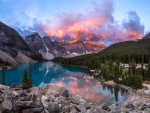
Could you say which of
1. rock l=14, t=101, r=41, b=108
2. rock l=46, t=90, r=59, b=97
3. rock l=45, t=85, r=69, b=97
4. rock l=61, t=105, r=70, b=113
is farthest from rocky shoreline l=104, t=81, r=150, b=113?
rock l=14, t=101, r=41, b=108

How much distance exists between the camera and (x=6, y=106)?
16109 mm

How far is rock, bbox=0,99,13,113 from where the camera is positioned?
15777 millimetres

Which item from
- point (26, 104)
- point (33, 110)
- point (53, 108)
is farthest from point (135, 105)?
point (26, 104)

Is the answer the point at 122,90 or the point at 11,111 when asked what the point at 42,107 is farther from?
the point at 122,90

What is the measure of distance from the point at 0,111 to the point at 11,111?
3.25 feet

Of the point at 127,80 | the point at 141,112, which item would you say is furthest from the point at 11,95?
the point at 127,80

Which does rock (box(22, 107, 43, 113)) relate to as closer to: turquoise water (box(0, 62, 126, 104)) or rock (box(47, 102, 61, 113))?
rock (box(47, 102, 61, 113))

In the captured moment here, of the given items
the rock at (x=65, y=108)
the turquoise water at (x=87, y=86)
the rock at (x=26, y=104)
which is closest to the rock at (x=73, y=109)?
the rock at (x=65, y=108)

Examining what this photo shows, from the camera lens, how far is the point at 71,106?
69.5 feet

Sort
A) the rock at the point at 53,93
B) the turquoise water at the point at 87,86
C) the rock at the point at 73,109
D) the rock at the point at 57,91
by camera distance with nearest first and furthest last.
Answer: the rock at the point at 73,109 → the rock at the point at 53,93 → the rock at the point at 57,91 → the turquoise water at the point at 87,86

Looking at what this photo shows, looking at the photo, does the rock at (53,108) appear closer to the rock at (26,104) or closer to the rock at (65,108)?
the rock at (65,108)

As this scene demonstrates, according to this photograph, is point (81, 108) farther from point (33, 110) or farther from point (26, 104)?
point (26, 104)

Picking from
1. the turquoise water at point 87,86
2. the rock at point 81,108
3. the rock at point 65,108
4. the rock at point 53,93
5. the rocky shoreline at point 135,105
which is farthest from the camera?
the turquoise water at point 87,86

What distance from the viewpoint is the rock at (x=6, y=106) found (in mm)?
15777
